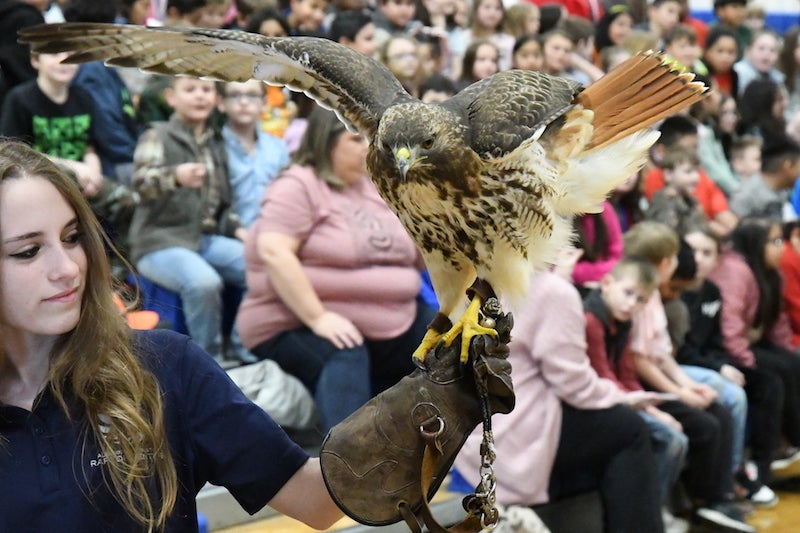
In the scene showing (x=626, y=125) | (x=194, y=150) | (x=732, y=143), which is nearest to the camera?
(x=626, y=125)

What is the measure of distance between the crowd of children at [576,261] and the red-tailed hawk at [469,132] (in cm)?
83

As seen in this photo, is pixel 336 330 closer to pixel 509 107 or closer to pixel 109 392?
pixel 509 107

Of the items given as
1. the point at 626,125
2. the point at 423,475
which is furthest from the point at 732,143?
the point at 423,475

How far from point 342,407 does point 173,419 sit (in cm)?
182

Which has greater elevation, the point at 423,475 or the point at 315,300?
the point at 423,475

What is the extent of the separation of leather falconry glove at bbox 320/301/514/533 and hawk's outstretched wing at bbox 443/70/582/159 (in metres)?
0.41

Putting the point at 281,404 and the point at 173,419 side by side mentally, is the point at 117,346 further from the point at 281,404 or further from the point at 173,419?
the point at 281,404

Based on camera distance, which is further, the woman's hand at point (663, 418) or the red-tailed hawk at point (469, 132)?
the woman's hand at point (663, 418)

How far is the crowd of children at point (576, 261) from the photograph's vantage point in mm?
3533

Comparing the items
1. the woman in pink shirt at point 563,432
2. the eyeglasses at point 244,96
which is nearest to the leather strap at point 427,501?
the woman in pink shirt at point 563,432

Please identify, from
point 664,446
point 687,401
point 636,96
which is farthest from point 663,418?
point 636,96

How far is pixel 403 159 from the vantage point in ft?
6.47

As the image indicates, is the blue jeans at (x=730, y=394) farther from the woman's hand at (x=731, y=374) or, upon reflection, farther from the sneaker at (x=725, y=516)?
the sneaker at (x=725, y=516)

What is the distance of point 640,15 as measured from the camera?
29.3 ft
